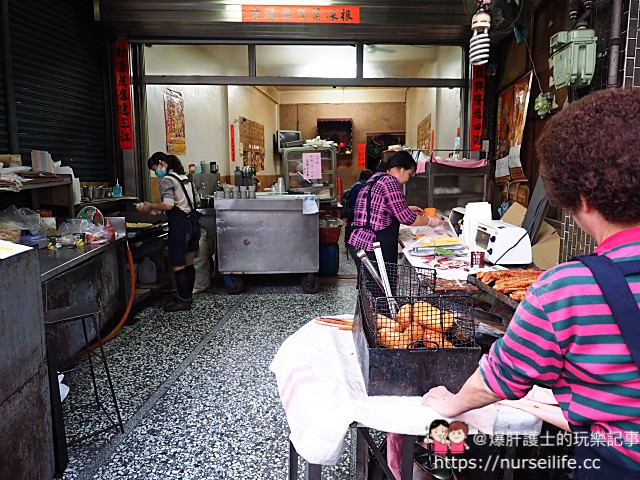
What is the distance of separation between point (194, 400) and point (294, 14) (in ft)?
14.4

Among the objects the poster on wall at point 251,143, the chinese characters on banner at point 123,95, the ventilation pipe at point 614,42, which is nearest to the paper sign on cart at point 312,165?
the poster on wall at point 251,143

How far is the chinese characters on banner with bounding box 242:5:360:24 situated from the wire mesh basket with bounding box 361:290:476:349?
4.85m

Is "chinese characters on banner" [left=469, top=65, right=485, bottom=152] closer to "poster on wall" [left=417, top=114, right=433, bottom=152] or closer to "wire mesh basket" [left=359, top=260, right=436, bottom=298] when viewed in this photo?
"poster on wall" [left=417, top=114, right=433, bottom=152]

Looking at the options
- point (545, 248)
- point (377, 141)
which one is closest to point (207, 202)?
point (545, 248)

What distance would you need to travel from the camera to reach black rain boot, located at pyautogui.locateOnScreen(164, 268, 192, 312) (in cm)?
498

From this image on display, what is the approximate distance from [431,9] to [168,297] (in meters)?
4.51

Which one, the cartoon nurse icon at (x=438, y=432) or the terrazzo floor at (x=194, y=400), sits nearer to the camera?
the cartoon nurse icon at (x=438, y=432)

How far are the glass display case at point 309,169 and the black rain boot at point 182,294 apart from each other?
297cm

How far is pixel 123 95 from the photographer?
5906 mm

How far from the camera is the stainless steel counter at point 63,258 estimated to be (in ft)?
9.99

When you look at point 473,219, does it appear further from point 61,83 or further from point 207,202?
point 61,83

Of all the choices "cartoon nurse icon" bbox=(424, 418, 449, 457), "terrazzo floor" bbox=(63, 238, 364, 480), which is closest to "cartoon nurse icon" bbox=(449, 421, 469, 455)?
"cartoon nurse icon" bbox=(424, 418, 449, 457)

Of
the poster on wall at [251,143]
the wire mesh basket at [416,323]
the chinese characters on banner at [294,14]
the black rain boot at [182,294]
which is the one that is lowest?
the black rain boot at [182,294]

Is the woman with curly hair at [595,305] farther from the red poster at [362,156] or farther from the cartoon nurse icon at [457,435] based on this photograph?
the red poster at [362,156]
